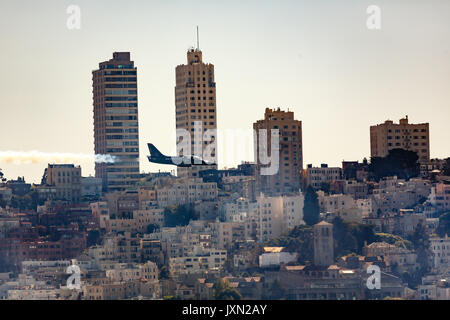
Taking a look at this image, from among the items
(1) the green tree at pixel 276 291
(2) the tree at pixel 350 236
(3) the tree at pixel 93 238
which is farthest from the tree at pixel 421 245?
(3) the tree at pixel 93 238

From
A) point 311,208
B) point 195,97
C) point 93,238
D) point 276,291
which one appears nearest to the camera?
point 276,291

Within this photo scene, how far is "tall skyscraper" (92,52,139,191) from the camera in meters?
55.9

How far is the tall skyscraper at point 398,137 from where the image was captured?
53844mm

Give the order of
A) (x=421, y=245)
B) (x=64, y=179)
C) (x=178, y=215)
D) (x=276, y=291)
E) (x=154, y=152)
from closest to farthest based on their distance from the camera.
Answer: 1. (x=276, y=291)
2. (x=421, y=245)
3. (x=154, y=152)
4. (x=178, y=215)
5. (x=64, y=179)

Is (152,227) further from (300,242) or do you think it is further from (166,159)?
(300,242)

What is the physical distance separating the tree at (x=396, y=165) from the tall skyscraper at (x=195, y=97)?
20.3 feet

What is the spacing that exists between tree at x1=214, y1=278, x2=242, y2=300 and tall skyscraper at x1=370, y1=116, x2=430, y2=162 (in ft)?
52.2

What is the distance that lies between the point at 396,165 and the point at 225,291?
16576 millimetres

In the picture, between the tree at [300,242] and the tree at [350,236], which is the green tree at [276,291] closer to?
the tree at [300,242]

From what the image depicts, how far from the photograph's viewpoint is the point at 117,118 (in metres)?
56.5

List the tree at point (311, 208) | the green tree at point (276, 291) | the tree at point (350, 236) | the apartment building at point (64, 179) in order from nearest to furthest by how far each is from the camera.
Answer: the green tree at point (276, 291)
the tree at point (350, 236)
the tree at point (311, 208)
the apartment building at point (64, 179)

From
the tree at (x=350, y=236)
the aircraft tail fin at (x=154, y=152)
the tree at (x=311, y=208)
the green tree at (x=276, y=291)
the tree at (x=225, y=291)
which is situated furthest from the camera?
the aircraft tail fin at (x=154, y=152)

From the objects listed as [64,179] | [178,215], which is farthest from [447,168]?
[64,179]

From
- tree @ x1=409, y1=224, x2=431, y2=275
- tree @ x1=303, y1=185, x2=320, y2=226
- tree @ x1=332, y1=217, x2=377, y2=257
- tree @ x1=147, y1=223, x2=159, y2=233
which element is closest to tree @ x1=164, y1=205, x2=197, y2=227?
tree @ x1=147, y1=223, x2=159, y2=233
